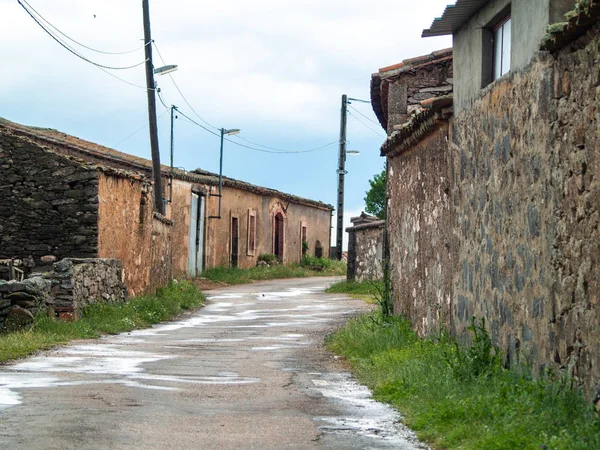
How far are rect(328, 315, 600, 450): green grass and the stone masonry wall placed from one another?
221 millimetres

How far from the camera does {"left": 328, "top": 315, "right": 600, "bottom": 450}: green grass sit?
18.8 ft

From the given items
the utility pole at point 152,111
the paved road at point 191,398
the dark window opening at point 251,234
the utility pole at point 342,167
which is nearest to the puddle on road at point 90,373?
the paved road at point 191,398

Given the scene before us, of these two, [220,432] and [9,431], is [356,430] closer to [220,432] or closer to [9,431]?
[220,432]

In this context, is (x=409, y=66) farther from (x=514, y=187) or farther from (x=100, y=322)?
(x=514, y=187)

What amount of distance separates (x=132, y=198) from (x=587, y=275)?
1485 cm

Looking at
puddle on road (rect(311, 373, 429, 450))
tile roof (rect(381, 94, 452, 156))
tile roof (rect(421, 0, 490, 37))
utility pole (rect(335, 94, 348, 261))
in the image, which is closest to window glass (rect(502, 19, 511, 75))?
tile roof (rect(421, 0, 490, 37))

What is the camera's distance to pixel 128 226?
20.0m

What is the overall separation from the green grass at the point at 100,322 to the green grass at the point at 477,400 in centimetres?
438

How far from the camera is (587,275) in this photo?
6.35 meters

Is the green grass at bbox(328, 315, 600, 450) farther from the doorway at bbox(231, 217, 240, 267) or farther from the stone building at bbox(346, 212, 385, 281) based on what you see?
the doorway at bbox(231, 217, 240, 267)

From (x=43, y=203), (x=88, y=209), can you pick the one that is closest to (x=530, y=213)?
(x=88, y=209)

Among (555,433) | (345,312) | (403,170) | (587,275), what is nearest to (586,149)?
(587,275)

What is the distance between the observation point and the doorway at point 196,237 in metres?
32.2

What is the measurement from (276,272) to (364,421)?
28.6 m
